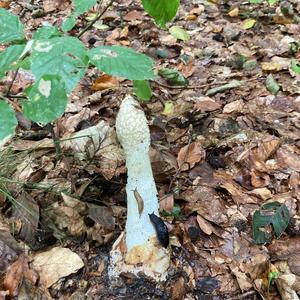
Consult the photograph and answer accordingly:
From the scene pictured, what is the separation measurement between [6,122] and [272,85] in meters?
2.42

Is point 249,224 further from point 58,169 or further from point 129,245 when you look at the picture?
point 58,169

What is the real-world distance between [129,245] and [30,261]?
48 cm

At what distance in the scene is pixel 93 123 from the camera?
3.00 meters

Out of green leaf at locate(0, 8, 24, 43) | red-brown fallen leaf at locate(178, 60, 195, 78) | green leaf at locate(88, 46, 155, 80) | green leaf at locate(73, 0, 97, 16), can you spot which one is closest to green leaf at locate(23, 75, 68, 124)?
green leaf at locate(88, 46, 155, 80)

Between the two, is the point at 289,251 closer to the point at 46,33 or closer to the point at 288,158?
the point at 288,158

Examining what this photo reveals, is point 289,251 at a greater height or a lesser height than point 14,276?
lesser

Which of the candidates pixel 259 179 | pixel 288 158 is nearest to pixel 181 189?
pixel 259 179

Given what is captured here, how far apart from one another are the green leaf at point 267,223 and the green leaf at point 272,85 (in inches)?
51.2

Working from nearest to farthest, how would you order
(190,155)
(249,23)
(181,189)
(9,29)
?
(9,29)
(181,189)
(190,155)
(249,23)

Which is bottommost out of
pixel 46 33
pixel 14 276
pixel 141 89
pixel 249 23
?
pixel 249 23

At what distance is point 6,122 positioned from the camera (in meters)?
1.38

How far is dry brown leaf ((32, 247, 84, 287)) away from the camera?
2059 millimetres

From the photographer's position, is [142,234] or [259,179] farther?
[259,179]

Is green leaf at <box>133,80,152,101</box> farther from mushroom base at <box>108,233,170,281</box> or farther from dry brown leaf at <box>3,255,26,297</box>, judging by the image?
dry brown leaf at <box>3,255,26,297</box>
